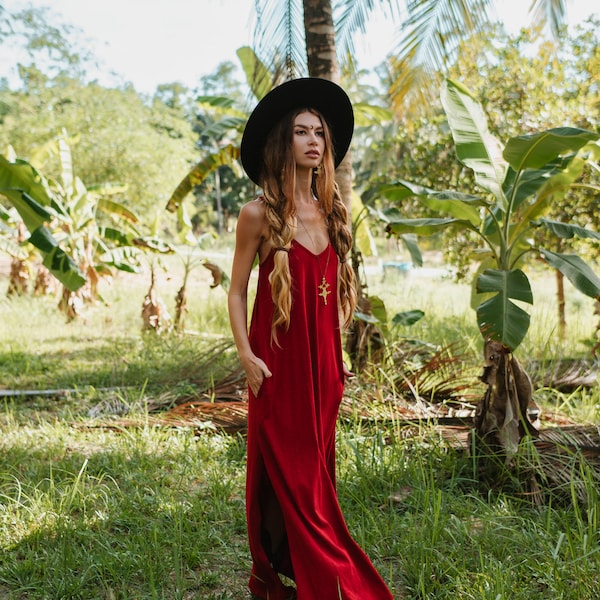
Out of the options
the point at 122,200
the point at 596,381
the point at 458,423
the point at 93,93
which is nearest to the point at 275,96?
Answer: the point at 458,423

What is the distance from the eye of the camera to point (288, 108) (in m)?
2.87

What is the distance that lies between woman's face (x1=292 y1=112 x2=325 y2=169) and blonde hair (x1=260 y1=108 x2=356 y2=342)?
0.02 meters

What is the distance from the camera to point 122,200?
2045 centimetres

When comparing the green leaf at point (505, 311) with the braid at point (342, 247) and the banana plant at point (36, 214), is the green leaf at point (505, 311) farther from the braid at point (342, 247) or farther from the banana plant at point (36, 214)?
the banana plant at point (36, 214)

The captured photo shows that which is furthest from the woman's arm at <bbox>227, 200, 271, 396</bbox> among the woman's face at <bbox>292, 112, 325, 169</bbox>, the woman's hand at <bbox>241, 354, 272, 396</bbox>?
the woman's face at <bbox>292, 112, 325, 169</bbox>

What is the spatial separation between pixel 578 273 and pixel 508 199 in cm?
73

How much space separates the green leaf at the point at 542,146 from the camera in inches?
149

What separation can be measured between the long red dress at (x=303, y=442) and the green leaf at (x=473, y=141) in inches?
70.7

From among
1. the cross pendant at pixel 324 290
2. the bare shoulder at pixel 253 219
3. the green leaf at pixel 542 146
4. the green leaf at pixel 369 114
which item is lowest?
the cross pendant at pixel 324 290

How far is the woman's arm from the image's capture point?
2.78 meters

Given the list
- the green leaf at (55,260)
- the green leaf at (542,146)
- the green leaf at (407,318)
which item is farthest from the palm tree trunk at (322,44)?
the green leaf at (55,260)

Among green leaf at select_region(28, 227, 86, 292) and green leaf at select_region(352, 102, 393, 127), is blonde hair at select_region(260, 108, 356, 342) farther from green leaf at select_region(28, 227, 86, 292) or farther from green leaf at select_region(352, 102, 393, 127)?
green leaf at select_region(352, 102, 393, 127)

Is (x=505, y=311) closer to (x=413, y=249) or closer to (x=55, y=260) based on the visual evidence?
(x=413, y=249)

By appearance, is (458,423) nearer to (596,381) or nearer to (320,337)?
(596,381)
